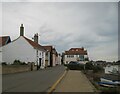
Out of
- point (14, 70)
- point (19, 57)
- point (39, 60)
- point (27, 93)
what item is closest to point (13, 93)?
point (27, 93)

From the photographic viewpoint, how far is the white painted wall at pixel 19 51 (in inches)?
2221

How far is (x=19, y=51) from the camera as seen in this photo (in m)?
56.6

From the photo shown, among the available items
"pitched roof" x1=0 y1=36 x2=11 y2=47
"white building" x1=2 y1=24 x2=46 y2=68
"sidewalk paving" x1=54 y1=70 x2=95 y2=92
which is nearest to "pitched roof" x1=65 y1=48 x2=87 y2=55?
"pitched roof" x1=0 y1=36 x2=11 y2=47

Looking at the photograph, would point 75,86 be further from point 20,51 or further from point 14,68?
point 20,51

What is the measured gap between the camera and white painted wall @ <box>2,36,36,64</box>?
56406 mm

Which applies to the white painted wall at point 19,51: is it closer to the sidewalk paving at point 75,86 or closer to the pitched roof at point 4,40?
the pitched roof at point 4,40

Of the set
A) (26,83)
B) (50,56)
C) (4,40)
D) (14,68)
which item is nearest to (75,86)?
(26,83)

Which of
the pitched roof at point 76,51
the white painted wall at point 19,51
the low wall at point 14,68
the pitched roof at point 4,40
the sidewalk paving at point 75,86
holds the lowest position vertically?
the sidewalk paving at point 75,86

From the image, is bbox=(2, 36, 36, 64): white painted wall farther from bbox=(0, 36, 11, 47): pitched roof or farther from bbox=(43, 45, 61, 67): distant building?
bbox=(43, 45, 61, 67): distant building

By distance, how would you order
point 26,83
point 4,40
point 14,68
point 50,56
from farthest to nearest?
point 50,56 < point 4,40 < point 14,68 < point 26,83

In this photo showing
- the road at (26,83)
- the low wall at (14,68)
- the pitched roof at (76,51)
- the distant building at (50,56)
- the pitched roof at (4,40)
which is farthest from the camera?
the pitched roof at (76,51)

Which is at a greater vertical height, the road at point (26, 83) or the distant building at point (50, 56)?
the distant building at point (50, 56)

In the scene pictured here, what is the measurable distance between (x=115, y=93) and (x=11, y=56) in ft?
153

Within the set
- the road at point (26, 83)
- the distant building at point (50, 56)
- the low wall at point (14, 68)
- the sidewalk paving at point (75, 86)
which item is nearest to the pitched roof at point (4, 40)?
the low wall at point (14, 68)
